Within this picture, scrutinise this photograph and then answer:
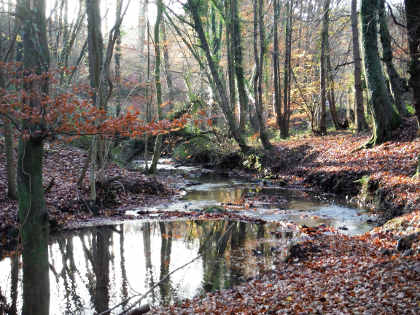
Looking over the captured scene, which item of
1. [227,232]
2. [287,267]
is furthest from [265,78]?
[287,267]

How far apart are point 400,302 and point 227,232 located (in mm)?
5993

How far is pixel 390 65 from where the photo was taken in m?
14.7

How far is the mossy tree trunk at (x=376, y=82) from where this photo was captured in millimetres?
13711

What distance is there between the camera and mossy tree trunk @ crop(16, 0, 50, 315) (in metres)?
4.88

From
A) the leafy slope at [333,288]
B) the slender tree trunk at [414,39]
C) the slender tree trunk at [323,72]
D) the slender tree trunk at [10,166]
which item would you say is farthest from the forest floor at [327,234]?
the slender tree trunk at [323,72]

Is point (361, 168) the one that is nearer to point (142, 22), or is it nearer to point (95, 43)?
point (95, 43)

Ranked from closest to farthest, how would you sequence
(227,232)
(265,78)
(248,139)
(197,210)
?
(227,232) < (197,210) < (248,139) < (265,78)

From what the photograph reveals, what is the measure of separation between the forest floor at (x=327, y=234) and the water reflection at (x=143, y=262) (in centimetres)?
73

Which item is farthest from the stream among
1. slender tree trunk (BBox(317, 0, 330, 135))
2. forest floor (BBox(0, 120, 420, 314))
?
slender tree trunk (BBox(317, 0, 330, 135))

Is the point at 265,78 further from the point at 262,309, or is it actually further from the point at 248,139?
the point at 262,309

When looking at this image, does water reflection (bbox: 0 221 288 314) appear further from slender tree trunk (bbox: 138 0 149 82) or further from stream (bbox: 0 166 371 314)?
slender tree trunk (bbox: 138 0 149 82)

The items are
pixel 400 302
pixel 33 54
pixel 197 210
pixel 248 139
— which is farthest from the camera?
pixel 248 139

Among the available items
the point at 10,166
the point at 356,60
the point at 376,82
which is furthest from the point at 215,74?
the point at 10,166

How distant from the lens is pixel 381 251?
696 centimetres
